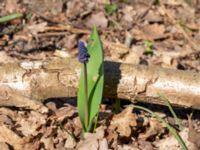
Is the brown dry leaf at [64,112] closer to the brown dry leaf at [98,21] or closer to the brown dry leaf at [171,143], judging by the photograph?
the brown dry leaf at [171,143]

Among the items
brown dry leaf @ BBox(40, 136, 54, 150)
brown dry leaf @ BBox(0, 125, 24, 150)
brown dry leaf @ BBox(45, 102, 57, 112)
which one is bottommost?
brown dry leaf @ BBox(40, 136, 54, 150)

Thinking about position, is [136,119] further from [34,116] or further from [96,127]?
[34,116]

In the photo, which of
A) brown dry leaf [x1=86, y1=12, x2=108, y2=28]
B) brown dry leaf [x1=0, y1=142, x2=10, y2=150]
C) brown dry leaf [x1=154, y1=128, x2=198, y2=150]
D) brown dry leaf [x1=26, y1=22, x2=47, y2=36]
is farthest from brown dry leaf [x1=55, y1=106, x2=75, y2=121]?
brown dry leaf [x1=86, y1=12, x2=108, y2=28]

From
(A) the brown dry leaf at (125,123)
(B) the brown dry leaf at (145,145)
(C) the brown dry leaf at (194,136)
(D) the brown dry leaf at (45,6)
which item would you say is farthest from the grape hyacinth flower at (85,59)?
(D) the brown dry leaf at (45,6)

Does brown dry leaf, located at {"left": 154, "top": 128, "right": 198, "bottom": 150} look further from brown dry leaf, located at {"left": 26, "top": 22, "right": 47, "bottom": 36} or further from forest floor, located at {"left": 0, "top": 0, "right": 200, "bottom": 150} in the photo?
brown dry leaf, located at {"left": 26, "top": 22, "right": 47, "bottom": 36}

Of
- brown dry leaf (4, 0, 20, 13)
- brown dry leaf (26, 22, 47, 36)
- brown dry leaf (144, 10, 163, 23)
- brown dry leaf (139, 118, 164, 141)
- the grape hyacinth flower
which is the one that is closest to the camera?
the grape hyacinth flower

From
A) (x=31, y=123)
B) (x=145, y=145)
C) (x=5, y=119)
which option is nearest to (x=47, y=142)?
(x=31, y=123)

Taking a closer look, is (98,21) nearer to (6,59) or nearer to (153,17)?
(153,17)
